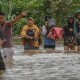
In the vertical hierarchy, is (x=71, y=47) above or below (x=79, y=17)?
below

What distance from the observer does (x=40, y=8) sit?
39000 mm

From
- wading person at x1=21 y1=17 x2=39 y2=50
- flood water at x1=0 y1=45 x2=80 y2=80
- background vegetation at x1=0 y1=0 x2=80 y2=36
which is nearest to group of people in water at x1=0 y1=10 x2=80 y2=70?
wading person at x1=21 y1=17 x2=39 y2=50

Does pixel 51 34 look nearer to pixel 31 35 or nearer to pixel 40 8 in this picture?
A: pixel 31 35

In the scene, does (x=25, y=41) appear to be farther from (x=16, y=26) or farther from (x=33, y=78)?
(x=16, y=26)

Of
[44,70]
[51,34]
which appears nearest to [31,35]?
[51,34]

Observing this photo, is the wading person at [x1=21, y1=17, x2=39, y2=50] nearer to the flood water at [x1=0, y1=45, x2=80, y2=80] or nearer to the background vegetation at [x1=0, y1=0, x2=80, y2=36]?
the flood water at [x1=0, y1=45, x2=80, y2=80]

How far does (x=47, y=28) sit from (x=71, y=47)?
5.29 ft

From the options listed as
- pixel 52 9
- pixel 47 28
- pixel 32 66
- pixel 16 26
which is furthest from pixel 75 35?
pixel 16 26

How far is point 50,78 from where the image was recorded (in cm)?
999

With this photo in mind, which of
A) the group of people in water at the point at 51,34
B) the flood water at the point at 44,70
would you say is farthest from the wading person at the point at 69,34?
the flood water at the point at 44,70

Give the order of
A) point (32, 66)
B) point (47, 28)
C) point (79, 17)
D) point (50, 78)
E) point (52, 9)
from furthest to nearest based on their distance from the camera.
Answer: point (52, 9) → point (47, 28) → point (79, 17) → point (32, 66) → point (50, 78)

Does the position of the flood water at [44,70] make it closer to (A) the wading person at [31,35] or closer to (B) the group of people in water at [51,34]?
(B) the group of people in water at [51,34]

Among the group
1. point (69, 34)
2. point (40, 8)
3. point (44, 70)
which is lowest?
point (44, 70)

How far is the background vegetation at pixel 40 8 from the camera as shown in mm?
35812
